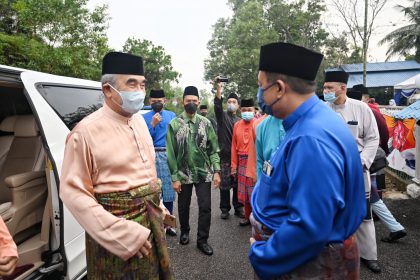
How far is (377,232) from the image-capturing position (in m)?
4.50

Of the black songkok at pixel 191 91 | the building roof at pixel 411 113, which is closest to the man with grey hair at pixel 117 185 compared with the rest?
the black songkok at pixel 191 91

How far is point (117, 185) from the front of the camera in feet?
6.29

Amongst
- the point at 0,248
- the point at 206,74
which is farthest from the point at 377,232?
the point at 206,74

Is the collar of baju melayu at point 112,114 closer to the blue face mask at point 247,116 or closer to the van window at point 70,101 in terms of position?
the van window at point 70,101

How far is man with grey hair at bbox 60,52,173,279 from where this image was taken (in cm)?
176

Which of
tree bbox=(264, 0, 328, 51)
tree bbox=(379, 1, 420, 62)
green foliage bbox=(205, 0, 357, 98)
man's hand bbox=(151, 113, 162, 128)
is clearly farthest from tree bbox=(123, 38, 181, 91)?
tree bbox=(379, 1, 420, 62)

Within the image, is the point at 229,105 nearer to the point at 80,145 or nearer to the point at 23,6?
the point at 80,145

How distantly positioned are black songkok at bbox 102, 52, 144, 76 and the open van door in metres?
0.77

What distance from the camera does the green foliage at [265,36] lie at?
2378 centimetres

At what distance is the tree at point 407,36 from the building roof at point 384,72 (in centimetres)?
125

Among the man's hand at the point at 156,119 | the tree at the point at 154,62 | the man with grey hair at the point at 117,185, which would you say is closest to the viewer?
the man with grey hair at the point at 117,185

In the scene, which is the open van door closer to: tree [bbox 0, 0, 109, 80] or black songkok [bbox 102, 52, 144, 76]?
black songkok [bbox 102, 52, 144, 76]

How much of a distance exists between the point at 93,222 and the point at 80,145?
17.5 inches

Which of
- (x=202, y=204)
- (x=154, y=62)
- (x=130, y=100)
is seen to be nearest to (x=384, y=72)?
(x=154, y=62)
